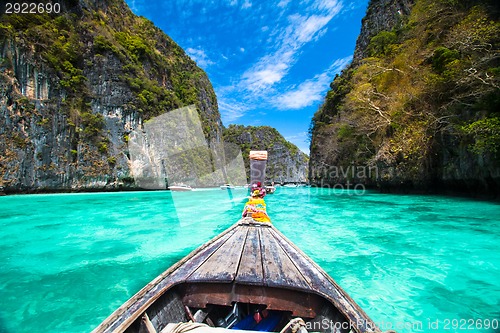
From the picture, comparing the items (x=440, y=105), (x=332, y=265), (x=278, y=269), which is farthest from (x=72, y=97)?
(x=440, y=105)

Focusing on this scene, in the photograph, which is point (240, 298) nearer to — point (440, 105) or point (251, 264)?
point (251, 264)

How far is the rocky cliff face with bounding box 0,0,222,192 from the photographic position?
19.4 metres

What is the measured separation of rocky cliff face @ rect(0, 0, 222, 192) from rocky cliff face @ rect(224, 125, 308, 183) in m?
46.3

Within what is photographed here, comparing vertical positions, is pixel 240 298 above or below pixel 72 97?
below

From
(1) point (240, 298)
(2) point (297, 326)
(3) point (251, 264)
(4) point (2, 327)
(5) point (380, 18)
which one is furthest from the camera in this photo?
(5) point (380, 18)

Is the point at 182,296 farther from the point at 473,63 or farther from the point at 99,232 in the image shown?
the point at 473,63

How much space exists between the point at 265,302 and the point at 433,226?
665cm

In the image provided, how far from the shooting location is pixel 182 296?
77.1 inches

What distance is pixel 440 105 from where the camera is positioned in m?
10.9

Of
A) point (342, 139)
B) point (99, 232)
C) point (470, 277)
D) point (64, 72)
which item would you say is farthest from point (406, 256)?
point (64, 72)

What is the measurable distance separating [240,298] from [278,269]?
0.48m

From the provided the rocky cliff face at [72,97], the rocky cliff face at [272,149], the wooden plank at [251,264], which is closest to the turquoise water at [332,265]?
the wooden plank at [251,264]

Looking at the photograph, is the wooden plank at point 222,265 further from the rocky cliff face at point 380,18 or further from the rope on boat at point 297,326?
the rocky cliff face at point 380,18

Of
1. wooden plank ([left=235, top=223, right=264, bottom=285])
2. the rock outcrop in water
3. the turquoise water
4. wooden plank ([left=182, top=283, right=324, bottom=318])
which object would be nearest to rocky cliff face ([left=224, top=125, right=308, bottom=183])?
the rock outcrop in water
